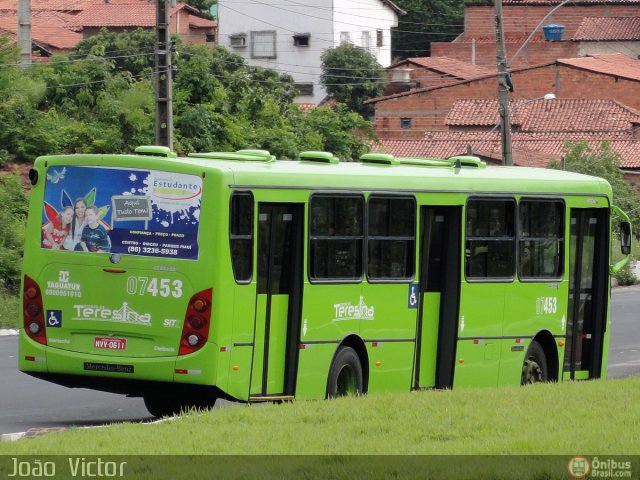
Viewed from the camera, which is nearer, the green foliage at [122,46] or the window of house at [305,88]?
the green foliage at [122,46]

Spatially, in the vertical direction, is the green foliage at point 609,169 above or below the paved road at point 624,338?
above

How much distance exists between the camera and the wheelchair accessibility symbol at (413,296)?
15203 mm

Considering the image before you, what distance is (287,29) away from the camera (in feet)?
305

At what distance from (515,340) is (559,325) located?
996 mm

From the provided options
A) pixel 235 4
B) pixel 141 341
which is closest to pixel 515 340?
pixel 141 341

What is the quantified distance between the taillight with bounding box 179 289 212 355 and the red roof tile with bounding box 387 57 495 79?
71296 mm

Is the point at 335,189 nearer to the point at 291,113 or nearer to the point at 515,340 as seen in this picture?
the point at 515,340

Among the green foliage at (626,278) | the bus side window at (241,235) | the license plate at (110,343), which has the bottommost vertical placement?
the green foliage at (626,278)

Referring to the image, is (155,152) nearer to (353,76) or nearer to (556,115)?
(556,115)

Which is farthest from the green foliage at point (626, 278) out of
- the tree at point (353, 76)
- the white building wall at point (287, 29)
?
the white building wall at point (287, 29)

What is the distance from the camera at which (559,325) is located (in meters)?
17.3

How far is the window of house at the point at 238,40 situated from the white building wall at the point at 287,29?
0.21 ft

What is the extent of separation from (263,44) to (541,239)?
77888 mm

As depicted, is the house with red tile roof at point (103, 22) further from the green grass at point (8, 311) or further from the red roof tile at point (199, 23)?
the green grass at point (8, 311)
